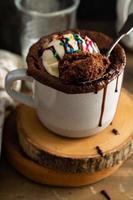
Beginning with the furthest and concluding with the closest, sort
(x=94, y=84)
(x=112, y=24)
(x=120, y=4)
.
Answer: (x=112, y=24), (x=120, y=4), (x=94, y=84)

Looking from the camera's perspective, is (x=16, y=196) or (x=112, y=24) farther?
(x=112, y=24)

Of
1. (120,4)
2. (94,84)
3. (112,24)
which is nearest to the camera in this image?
(94,84)

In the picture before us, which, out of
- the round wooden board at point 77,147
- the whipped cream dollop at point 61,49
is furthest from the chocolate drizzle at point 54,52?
the round wooden board at point 77,147

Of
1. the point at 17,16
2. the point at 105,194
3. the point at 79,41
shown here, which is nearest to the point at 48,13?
the point at 17,16

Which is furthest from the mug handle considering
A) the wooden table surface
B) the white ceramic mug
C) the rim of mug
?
the rim of mug

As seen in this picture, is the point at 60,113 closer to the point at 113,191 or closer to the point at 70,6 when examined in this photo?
the point at 113,191

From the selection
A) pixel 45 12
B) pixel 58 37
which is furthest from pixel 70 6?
pixel 58 37

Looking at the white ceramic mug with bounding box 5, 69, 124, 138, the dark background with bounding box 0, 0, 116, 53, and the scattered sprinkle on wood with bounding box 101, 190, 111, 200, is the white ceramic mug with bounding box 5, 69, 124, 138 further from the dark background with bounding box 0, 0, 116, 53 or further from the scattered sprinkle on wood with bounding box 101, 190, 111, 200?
the dark background with bounding box 0, 0, 116, 53
